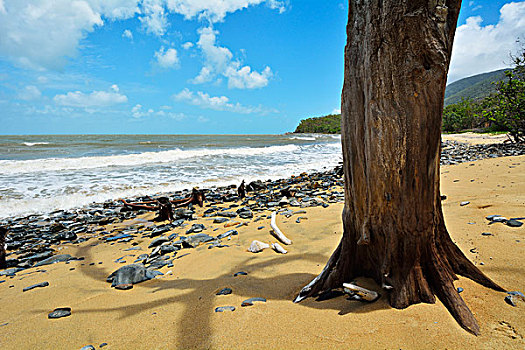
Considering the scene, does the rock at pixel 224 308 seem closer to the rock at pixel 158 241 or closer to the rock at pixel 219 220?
the rock at pixel 158 241

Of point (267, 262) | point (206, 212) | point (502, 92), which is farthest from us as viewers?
point (502, 92)

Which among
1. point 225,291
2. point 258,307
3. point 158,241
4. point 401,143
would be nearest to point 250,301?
point 258,307

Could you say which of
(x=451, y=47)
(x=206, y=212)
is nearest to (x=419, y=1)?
(x=451, y=47)

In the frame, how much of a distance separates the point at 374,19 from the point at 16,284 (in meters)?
5.26

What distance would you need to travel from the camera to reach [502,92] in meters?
12.8

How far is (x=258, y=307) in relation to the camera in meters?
2.36

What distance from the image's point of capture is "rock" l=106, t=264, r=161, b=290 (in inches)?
128

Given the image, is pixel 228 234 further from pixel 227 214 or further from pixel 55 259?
pixel 55 259

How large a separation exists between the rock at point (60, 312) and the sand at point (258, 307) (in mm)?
60

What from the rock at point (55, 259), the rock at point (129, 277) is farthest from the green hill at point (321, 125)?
the rock at point (129, 277)

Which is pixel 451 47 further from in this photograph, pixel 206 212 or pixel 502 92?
pixel 502 92

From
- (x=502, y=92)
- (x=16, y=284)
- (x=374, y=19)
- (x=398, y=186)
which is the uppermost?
(x=502, y=92)

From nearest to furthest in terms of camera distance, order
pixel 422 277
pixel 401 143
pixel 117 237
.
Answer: pixel 401 143 < pixel 422 277 < pixel 117 237

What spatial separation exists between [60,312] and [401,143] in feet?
11.4
